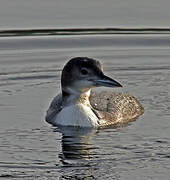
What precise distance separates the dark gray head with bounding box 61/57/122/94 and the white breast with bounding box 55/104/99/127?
0.95ft

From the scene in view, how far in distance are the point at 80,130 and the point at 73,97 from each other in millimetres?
730

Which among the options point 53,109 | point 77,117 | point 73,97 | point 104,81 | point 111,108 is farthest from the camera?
point 111,108

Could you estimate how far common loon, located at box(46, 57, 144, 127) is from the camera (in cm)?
1688

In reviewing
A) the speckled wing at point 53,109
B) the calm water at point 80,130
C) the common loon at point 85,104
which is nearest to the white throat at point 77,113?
the common loon at point 85,104

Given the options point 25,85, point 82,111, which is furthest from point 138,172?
point 25,85

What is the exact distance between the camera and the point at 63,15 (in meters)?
23.0

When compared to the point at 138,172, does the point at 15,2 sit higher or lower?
higher

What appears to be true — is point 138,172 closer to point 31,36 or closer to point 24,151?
point 24,151

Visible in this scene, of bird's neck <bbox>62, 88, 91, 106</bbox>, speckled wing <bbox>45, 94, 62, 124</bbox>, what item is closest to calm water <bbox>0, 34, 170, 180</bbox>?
speckled wing <bbox>45, 94, 62, 124</bbox>

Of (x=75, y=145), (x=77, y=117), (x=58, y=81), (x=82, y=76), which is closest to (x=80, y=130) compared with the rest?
(x=77, y=117)

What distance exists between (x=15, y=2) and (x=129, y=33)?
10.3 feet

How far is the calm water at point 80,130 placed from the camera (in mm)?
14336

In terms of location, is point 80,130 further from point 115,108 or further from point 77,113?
point 115,108

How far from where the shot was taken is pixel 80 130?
55.2ft
